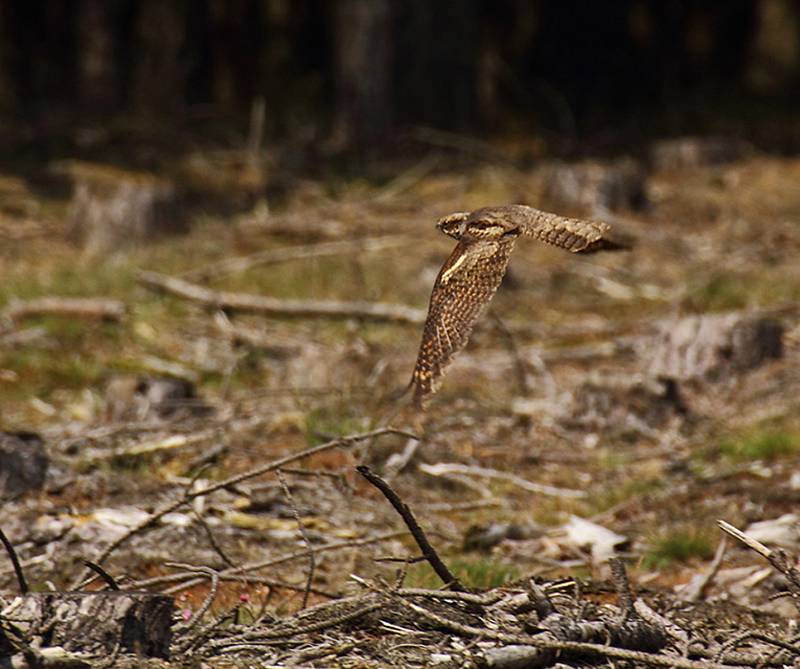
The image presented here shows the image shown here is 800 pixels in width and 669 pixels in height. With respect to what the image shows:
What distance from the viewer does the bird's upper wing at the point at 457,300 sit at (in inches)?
135


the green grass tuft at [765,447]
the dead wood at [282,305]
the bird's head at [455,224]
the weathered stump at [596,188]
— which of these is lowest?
A: the dead wood at [282,305]

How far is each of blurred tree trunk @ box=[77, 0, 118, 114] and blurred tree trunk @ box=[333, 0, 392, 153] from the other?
92.9 inches

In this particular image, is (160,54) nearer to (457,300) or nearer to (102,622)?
(457,300)

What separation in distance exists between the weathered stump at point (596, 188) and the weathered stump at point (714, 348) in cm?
323

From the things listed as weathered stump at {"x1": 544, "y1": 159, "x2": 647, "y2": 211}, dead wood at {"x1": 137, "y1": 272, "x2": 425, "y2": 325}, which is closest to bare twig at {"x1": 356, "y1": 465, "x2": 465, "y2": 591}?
dead wood at {"x1": 137, "y1": 272, "x2": 425, "y2": 325}

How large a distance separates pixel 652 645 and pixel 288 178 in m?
8.11

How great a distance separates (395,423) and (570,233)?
2.80 metres

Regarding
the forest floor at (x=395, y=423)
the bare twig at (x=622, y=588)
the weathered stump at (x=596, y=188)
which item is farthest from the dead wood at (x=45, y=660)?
the weathered stump at (x=596, y=188)

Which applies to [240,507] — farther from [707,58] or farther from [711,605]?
[707,58]

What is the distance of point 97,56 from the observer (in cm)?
1358

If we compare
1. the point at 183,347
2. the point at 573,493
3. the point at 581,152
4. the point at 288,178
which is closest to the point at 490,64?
the point at 581,152

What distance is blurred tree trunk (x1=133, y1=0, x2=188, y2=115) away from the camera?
13.9 meters

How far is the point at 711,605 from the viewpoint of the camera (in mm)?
4070

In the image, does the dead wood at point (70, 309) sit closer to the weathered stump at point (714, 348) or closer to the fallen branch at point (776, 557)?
the weathered stump at point (714, 348)
